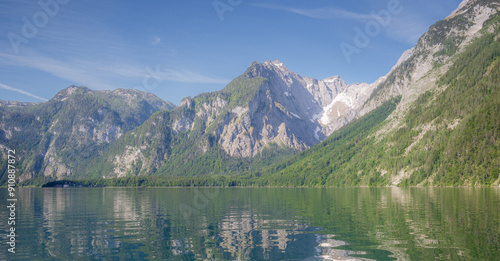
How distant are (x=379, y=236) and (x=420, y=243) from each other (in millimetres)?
5447

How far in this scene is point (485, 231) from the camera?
39469 mm

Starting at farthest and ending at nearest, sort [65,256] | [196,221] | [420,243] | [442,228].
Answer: [196,221]
[442,228]
[420,243]
[65,256]

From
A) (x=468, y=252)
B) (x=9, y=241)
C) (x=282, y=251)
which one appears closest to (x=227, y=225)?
(x=282, y=251)

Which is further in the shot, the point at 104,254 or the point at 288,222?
the point at 288,222

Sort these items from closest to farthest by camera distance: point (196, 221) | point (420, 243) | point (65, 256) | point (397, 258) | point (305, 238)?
point (397, 258), point (65, 256), point (420, 243), point (305, 238), point (196, 221)

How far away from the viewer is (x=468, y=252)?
29812 mm

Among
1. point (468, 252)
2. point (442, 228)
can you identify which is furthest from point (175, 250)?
point (442, 228)

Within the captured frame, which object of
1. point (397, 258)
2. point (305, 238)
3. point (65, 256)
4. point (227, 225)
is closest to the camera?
point (397, 258)

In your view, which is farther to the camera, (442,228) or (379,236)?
(442,228)

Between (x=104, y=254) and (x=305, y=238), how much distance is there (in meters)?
21.7

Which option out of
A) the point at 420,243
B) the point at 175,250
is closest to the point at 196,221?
the point at 175,250

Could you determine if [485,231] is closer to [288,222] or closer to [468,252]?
[468,252]

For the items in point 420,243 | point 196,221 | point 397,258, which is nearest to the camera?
point 397,258

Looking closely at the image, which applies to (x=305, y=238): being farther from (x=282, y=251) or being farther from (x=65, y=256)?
(x=65, y=256)
